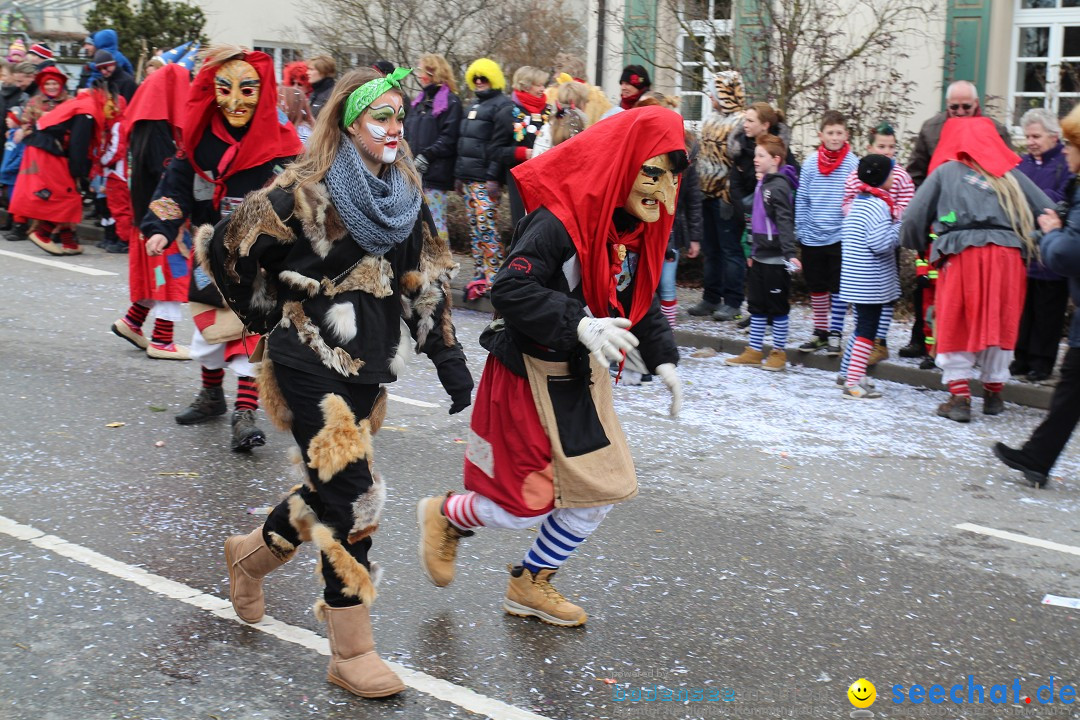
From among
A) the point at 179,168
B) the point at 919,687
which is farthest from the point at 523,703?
the point at 179,168

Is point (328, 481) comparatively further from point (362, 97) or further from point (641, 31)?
point (641, 31)

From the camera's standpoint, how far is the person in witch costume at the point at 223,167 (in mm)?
6000

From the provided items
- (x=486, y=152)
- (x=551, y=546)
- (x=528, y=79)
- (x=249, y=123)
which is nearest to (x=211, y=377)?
(x=249, y=123)

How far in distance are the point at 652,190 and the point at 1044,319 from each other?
18.7 ft

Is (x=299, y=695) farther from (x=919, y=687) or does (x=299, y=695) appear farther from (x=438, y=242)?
(x=919, y=687)

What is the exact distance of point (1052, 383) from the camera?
862 centimetres

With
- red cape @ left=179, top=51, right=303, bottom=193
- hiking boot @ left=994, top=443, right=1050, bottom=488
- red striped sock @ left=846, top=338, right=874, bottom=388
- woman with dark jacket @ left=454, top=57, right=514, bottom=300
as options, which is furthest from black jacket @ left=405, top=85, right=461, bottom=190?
hiking boot @ left=994, top=443, right=1050, bottom=488

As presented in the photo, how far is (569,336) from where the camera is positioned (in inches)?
152

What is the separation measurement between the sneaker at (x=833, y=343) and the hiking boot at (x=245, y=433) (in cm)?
484

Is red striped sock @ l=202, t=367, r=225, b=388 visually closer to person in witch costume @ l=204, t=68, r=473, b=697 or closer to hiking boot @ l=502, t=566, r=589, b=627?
person in witch costume @ l=204, t=68, r=473, b=697

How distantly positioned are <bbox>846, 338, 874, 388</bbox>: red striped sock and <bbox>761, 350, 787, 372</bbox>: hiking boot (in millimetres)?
751

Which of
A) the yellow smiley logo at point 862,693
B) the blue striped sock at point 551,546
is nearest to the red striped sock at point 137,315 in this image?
the blue striped sock at point 551,546

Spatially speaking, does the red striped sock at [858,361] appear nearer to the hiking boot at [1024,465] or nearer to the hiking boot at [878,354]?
the hiking boot at [878,354]

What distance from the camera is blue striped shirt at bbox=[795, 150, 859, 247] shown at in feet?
30.4
